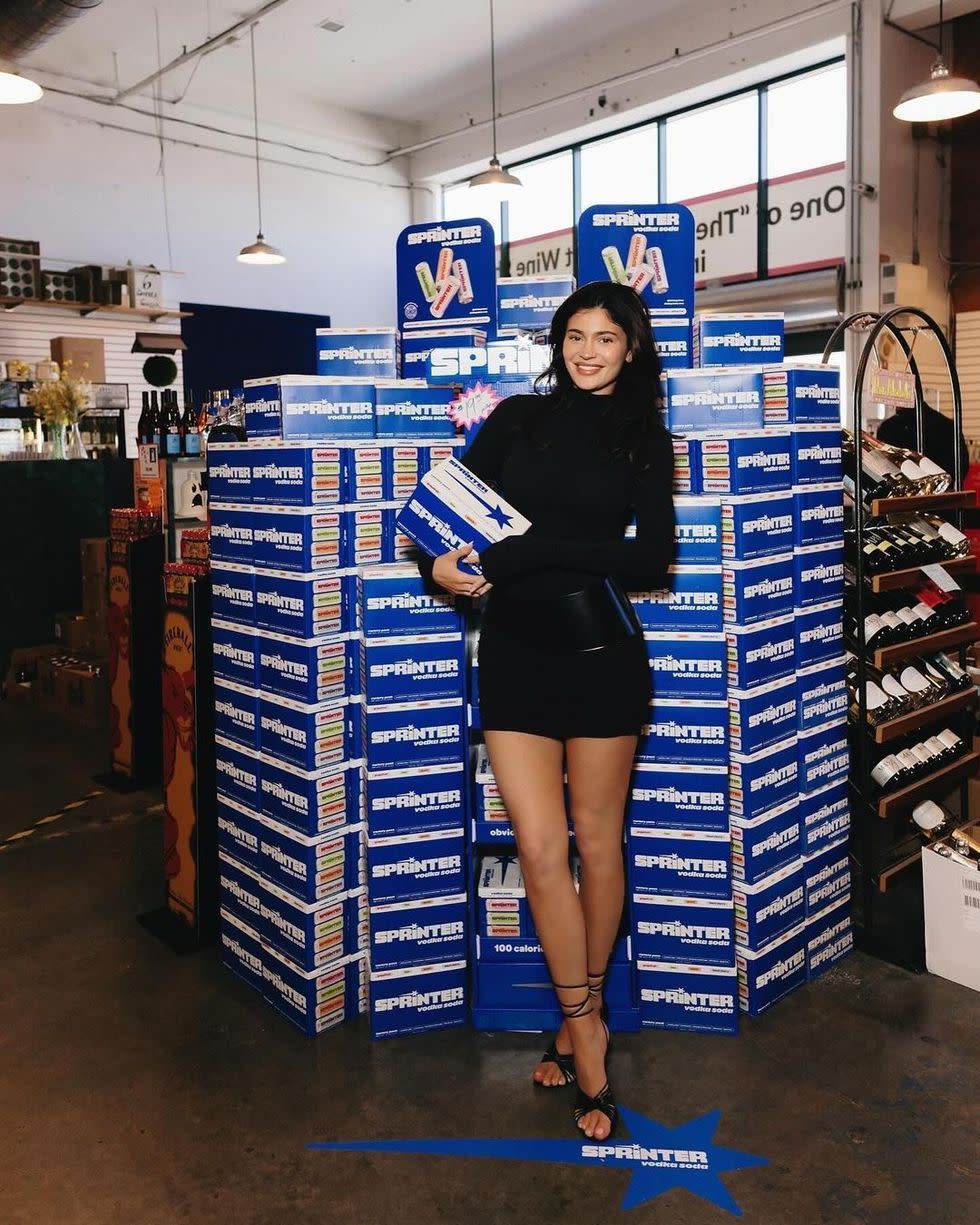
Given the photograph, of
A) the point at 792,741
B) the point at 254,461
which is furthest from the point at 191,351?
the point at 792,741

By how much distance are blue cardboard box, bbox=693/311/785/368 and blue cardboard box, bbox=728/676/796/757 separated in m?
0.91

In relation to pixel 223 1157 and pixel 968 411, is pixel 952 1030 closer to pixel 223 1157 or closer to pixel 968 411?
pixel 223 1157

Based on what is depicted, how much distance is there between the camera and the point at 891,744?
136 inches

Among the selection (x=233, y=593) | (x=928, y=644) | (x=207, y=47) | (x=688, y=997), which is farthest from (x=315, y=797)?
(x=207, y=47)

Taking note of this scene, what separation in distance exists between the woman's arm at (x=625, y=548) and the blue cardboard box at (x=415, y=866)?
0.84m

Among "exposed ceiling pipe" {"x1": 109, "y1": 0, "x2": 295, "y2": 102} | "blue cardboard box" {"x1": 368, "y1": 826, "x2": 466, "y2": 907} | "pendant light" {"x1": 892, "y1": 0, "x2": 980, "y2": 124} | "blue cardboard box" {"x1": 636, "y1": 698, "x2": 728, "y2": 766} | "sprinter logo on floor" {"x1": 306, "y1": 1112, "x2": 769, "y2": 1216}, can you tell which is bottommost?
"sprinter logo on floor" {"x1": 306, "y1": 1112, "x2": 769, "y2": 1216}

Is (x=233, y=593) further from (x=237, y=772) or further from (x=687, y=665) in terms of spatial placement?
(x=687, y=665)

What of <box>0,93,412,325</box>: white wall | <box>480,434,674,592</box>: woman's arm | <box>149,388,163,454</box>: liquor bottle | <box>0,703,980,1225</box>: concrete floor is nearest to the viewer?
<box>0,703,980,1225</box>: concrete floor

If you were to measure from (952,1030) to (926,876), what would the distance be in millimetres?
433

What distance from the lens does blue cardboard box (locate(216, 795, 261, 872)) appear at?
9.64ft

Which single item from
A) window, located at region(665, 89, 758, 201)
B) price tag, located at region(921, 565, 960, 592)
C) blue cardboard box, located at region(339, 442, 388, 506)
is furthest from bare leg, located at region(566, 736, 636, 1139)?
window, located at region(665, 89, 758, 201)

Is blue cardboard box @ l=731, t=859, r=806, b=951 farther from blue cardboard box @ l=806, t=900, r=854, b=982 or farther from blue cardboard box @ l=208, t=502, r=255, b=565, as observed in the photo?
blue cardboard box @ l=208, t=502, r=255, b=565

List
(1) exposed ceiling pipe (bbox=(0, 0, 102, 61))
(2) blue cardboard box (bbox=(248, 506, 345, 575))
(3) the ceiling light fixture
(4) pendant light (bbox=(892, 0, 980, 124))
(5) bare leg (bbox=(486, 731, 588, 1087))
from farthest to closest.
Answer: (1) exposed ceiling pipe (bbox=(0, 0, 102, 61)) < (4) pendant light (bbox=(892, 0, 980, 124)) < (3) the ceiling light fixture < (2) blue cardboard box (bbox=(248, 506, 345, 575)) < (5) bare leg (bbox=(486, 731, 588, 1087))

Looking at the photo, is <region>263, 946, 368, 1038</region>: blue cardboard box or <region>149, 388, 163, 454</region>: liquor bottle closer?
<region>263, 946, 368, 1038</region>: blue cardboard box
